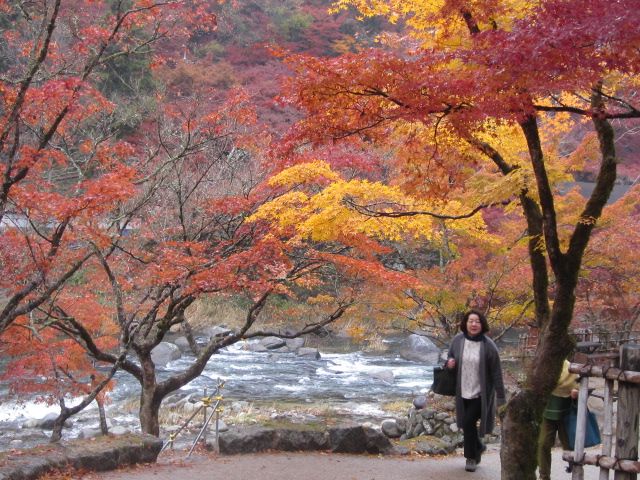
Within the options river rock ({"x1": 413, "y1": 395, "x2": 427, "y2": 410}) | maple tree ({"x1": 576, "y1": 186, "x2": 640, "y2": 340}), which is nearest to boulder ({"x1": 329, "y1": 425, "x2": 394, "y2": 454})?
river rock ({"x1": 413, "y1": 395, "x2": 427, "y2": 410})

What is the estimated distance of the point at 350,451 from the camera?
7199mm

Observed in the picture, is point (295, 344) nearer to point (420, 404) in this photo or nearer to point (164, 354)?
point (164, 354)

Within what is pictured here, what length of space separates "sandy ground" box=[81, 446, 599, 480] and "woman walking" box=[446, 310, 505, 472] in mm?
815

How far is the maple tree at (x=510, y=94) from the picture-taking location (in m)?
3.83

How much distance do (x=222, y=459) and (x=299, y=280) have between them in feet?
13.3

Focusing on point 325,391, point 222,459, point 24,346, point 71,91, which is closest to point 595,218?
point 222,459

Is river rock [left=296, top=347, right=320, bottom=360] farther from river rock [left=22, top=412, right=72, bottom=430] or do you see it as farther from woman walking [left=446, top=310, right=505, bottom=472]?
woman walking [left=446, top=310, right=505, bottom=472]

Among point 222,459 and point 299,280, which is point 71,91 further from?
point 299,280

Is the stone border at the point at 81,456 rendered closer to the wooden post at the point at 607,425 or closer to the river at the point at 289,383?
the wooden post at the point at 607,425

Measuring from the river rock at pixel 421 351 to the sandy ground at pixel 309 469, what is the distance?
1269cm

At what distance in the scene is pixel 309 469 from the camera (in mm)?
6230

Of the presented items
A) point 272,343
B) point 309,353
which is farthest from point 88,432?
point 272,343

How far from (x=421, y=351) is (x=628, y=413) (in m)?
16.4

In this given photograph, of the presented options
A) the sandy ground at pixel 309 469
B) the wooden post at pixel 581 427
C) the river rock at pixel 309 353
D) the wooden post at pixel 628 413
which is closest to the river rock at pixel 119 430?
the sandy ground at pixel 309 469
